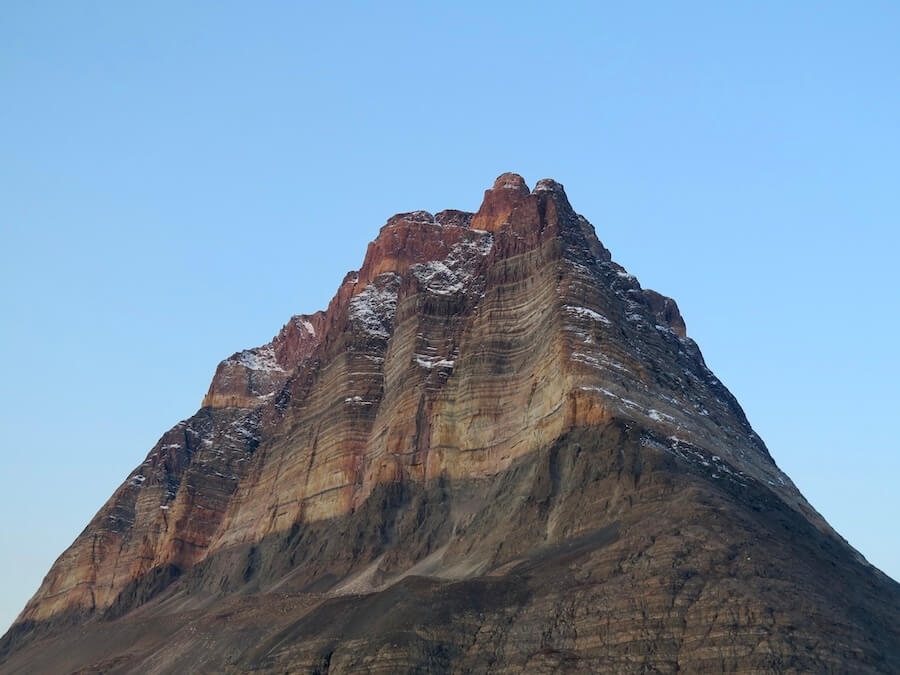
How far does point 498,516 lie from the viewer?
125188mm

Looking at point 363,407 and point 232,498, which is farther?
point 232,498

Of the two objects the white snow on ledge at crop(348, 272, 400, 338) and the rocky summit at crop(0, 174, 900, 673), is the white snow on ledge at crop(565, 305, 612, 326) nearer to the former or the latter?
the rocky summit at crop(0, 174, 900, 673)

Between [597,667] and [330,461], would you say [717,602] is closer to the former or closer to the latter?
[597,667]

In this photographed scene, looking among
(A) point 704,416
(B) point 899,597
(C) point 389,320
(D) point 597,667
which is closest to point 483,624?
(D) point 597,667

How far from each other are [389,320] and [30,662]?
61827 mm

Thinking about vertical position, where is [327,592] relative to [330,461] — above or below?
below

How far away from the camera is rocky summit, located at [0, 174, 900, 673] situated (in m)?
96.1

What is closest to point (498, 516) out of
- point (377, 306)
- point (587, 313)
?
point (587, 313)

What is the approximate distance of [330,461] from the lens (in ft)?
551

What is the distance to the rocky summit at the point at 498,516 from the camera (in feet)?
315

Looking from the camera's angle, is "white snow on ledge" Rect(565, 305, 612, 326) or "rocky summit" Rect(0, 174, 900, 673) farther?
"white snow on ledge" Rect(565, 305, 612, 326)

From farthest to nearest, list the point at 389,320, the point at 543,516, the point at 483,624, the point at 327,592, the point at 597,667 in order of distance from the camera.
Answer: the point at 389,320, the point at 327,592, the point at 543,516, the point at 483,624, the point at 597,667

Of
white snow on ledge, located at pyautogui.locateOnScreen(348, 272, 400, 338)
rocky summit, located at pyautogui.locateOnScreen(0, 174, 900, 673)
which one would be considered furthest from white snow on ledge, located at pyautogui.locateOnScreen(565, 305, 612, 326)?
white snow on ledge, located at pyautogui.locateOnScreen(348, 272, 400, 338)

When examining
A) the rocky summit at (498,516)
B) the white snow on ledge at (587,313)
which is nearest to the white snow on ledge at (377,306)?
the rocky summit at (498,516)
